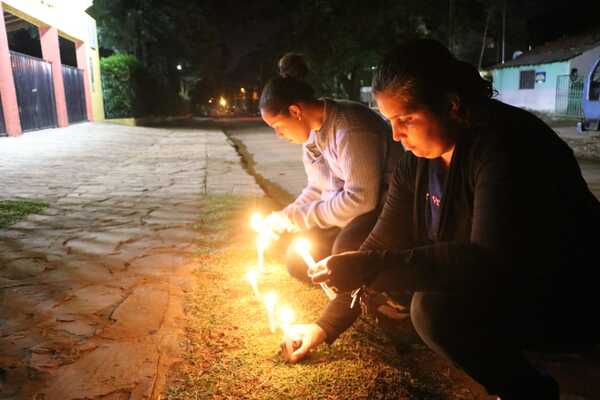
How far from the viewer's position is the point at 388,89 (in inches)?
71.3

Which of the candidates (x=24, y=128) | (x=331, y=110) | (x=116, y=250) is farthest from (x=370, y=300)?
(x=24, y=128)

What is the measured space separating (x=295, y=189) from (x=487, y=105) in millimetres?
5229

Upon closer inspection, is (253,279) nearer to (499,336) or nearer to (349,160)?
(349,160)

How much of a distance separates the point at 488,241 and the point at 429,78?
623 mm

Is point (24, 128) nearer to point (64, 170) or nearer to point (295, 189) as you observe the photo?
point (64, 170)

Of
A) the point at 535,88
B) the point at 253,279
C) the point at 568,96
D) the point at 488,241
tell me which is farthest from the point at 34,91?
the point at 535,88

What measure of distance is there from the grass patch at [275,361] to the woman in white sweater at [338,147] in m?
0.50

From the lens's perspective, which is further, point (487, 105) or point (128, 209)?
point (128, 209)

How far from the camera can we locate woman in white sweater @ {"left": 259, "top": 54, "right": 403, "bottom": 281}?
2.81 m

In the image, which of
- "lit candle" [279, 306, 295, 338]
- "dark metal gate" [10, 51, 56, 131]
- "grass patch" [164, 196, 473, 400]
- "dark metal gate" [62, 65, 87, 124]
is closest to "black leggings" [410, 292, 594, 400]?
"grass patch" [164, 196, 473, 400]

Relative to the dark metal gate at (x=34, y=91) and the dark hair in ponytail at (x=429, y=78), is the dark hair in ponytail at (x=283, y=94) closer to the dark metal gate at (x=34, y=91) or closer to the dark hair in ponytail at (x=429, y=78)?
the dark hair in ponytail at (x=429, y=78)

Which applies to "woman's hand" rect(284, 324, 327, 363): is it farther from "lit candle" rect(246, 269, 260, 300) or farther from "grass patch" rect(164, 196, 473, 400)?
"lit candle" rect(246, 269, 260, 300)

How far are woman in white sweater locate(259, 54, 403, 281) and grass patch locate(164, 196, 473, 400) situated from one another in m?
0.50

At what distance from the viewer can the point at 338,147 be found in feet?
9.47
